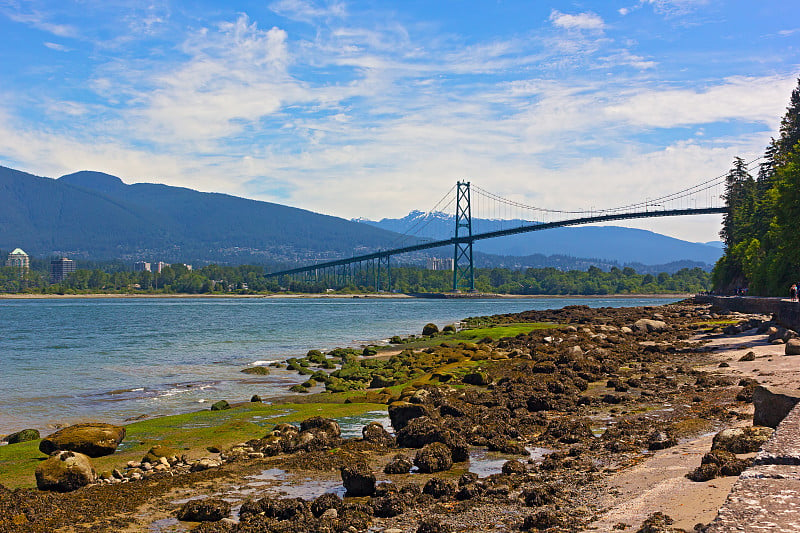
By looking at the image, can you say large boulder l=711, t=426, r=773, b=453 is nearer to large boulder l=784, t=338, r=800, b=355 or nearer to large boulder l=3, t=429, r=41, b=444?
large boulder l=784, t=338, r=800, b=355

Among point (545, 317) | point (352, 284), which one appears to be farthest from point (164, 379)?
point (352, 284)

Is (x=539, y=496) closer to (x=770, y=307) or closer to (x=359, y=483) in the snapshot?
(x=359, y=483)

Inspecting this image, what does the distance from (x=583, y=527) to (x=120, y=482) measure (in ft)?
23.8

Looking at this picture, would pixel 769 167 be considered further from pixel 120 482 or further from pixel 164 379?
pixel 120 482

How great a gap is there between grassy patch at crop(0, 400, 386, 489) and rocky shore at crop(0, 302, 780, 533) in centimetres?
44

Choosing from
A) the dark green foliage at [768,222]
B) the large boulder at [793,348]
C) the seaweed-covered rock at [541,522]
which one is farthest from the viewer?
the dark green foliage at [768,222]

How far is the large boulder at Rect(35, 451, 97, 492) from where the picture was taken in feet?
33.3

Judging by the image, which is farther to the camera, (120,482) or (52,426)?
(52,426)

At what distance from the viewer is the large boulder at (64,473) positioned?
10141 mm

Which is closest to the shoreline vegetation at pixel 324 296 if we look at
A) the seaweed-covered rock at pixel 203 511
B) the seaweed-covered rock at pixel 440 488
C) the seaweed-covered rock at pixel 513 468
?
the seaweed-covered rock at pixel 513 468

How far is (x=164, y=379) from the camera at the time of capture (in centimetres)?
2600

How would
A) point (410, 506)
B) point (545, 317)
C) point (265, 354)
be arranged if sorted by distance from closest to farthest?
point (410, 506) < point (265, 354) < point (545, 317)

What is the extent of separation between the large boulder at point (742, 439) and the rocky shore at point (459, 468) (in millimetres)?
24

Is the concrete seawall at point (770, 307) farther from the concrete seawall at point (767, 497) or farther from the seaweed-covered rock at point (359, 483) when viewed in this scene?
the concrete seawall at point (767, 497)
